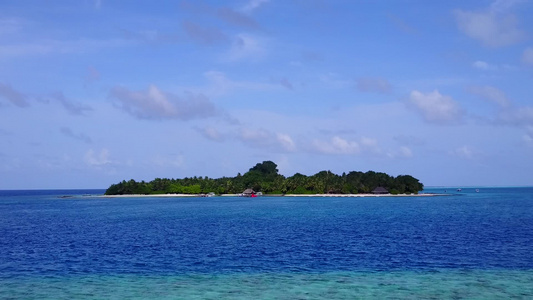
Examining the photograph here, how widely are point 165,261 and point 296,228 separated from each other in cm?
3791

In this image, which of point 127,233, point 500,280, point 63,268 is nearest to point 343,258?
point 500,280

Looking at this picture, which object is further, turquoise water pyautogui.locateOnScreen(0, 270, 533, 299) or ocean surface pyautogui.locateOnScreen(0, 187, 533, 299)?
ocean surface pyautogui.locateOnScreen(0, 187, 533, 299)

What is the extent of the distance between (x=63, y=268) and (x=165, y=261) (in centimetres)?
939

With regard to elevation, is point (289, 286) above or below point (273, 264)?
below

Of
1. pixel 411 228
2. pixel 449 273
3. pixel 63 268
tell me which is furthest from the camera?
pixel 411 228

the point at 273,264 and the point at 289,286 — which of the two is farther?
the point at 273,264

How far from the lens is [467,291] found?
3316 centimetres

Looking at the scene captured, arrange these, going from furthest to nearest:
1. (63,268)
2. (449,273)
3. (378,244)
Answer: (378,244), (63,268), (449,273)

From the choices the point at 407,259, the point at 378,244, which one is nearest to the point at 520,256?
the point at 407,259

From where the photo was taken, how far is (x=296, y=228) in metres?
82.6

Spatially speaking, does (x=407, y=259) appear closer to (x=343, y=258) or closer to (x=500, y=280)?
(x=343, y=258)

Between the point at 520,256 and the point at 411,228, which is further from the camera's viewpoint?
the point at 411,228

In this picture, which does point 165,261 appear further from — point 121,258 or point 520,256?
point 520,256

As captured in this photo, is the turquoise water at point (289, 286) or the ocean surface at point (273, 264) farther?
the ocean surface at point (273, 264)
